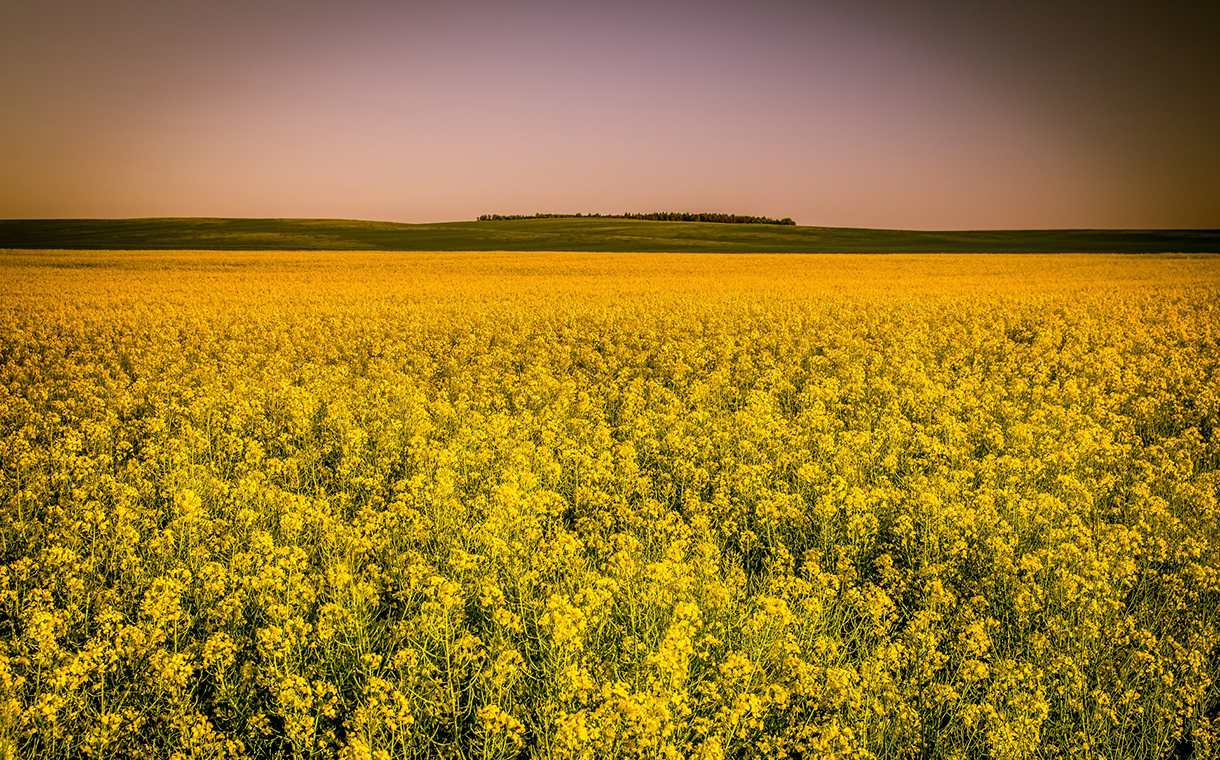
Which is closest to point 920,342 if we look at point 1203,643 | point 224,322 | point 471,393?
point 471,393

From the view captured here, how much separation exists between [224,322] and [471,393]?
8.65 m

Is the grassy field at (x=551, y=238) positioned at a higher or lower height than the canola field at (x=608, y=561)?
higher

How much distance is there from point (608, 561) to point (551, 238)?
65.0 m

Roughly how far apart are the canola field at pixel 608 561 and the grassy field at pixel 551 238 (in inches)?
1815

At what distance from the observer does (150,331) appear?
12.7 metres

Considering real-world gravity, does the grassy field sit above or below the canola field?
above

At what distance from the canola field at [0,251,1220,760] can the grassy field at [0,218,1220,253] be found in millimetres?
46111

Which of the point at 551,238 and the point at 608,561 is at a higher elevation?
the point at 551,238

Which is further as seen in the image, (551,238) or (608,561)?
(551,238)

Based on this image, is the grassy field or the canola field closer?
the canola field

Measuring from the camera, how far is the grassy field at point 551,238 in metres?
57.2

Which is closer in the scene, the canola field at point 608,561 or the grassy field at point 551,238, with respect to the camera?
the canola field at point 608,561

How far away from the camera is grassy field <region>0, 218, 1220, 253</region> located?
188 feet

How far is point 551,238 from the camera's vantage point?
6712cm
